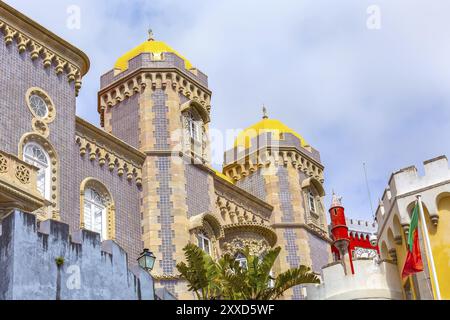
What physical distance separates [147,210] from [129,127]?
402 centimetres

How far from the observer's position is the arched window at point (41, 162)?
24016 millimetres

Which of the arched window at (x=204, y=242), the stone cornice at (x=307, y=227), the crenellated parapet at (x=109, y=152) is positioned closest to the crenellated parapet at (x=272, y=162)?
the stone cornice at (x=307, y=227)

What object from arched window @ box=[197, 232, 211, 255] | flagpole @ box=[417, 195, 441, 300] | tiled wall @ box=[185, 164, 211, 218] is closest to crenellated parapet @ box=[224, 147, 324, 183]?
tiled wall @ box=[185, 164, 211, 218]

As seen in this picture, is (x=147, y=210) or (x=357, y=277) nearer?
(x=357, y=277)

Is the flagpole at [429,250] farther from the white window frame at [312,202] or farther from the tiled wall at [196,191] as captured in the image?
the white window frame at [312,202]

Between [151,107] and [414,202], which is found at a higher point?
[151,107]

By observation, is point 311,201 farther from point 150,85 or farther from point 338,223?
point 150,85

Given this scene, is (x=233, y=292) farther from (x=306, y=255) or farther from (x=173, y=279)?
(x=306, y=255)

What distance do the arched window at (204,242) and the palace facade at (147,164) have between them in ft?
0.12

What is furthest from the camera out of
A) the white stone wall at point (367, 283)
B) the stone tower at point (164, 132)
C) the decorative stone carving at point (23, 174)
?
the stone tower at point (164, 132)

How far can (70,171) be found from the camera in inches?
1000

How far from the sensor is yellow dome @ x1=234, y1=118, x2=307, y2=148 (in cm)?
3897
